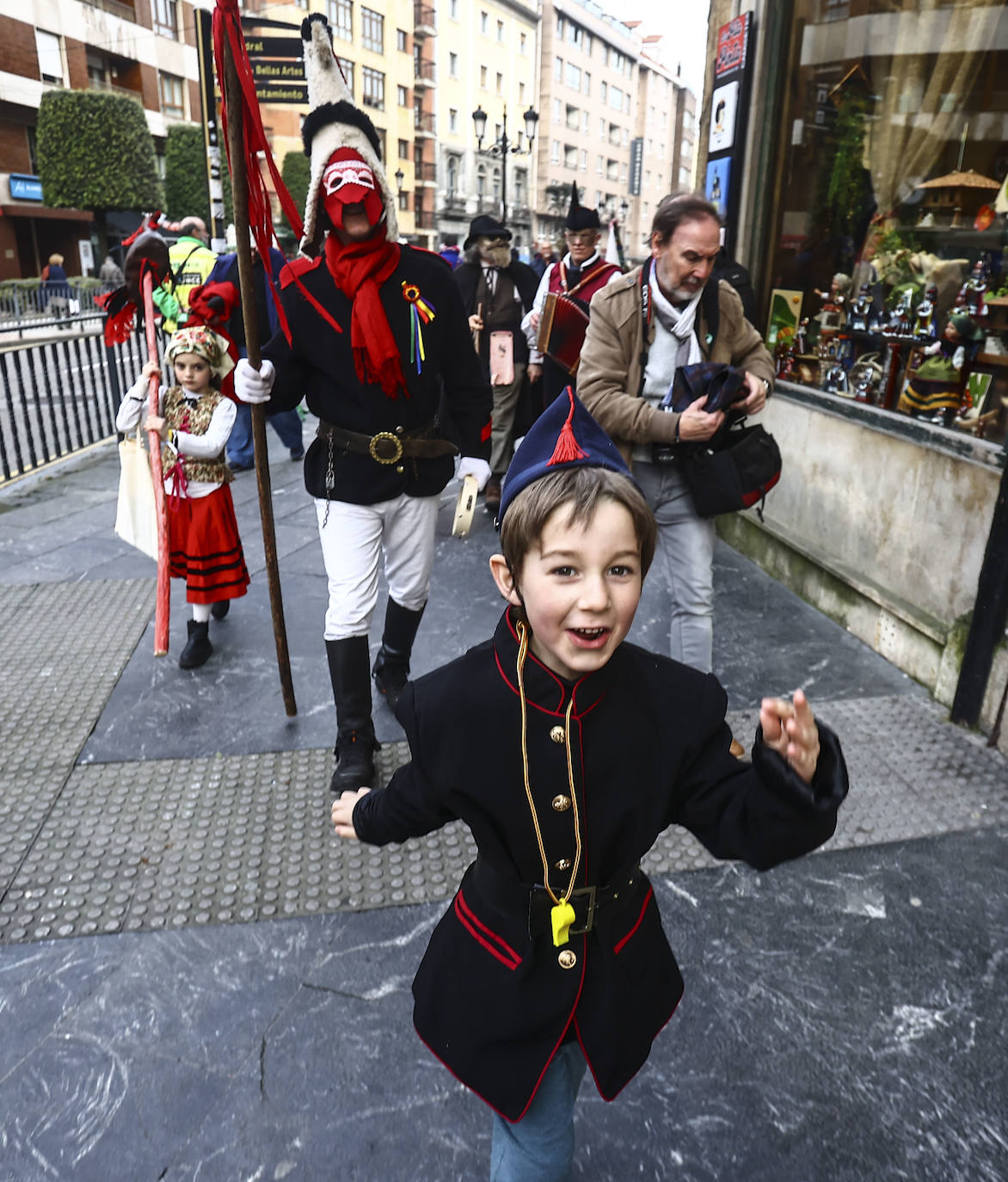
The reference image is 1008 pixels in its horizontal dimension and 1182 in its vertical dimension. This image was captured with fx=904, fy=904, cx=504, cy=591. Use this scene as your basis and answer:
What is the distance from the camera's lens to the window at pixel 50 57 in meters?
32.1

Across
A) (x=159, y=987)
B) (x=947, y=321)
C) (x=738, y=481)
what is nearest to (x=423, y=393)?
(x=738, y=481)

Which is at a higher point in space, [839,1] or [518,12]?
[518,12]

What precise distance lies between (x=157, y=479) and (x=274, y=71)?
5.89 meters

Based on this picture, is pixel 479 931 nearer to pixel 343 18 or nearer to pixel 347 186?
pixel 347 186

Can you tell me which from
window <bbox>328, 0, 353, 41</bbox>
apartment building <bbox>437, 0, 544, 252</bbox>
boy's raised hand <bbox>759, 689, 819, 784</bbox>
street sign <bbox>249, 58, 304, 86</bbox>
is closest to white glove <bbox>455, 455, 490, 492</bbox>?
boy's raised hand <bbox>759, 689, 819, 784</bbox>

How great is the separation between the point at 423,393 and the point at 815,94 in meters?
3.88

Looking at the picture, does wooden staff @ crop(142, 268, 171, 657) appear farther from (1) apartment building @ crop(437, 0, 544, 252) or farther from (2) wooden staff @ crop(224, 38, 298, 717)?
(1) apartment building @ crop(437, 0, 544, 252)

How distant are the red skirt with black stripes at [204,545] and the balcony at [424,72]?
61.5 meters

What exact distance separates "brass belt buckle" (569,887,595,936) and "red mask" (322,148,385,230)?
8.06 ft

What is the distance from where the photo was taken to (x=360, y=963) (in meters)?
2.52

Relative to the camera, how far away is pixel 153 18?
37.7m

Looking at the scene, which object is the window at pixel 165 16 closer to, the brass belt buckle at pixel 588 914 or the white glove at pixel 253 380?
the white glove at pixel 253 380

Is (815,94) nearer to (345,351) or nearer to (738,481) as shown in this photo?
(738,481)

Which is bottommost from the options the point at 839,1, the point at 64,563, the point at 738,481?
the point at 64,563
